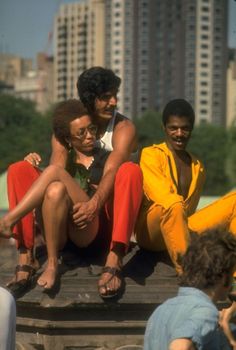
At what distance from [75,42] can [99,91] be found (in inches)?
6536

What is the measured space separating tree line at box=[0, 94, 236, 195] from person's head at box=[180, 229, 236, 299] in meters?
67.7

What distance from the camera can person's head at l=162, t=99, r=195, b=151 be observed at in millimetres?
6910

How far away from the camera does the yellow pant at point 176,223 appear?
643 cm

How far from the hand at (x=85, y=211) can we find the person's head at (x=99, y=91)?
1.96 feet

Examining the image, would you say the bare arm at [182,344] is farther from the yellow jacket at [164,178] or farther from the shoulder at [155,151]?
the shoulder at [155,151]

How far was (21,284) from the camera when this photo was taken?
255 inches

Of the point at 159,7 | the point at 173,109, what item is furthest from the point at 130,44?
the point at 173,109

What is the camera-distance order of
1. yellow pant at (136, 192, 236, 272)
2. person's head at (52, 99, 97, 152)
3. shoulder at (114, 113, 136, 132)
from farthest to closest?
1. shoulder at (114, 113, 136, 132)
2. person's head at (52, 99, 97, 152)
3. yellow pant at (136, 192, 236, 272)

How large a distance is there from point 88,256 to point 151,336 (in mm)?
2013

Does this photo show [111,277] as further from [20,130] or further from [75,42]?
[75,42]

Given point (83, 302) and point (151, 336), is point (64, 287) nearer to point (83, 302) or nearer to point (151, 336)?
point (83, 302)

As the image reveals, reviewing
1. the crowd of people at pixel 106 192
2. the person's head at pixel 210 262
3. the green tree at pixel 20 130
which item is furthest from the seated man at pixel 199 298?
the green tree at pixel 20 130

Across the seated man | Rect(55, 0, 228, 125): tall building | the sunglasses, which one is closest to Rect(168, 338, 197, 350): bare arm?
the seated man

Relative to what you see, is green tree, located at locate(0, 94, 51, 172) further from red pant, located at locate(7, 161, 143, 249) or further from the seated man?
the seated man
